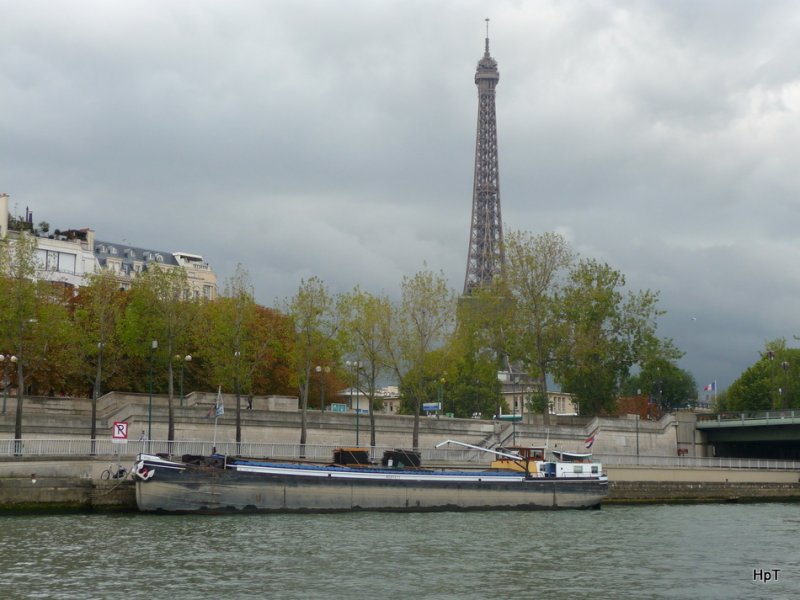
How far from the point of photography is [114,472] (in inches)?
2181

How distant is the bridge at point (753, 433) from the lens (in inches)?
3553

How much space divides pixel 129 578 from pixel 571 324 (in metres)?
63.5

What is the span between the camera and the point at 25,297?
61.3m

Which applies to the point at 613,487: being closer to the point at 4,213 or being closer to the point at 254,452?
the point at 254,452

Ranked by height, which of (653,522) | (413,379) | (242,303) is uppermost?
(242,303)

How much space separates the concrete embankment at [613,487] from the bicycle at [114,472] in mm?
425

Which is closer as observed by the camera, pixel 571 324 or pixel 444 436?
pixel 444 436

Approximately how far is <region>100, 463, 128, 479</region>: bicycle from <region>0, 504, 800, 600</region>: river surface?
10.3ft

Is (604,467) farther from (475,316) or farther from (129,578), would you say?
(129,578)

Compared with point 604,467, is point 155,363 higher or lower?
higher

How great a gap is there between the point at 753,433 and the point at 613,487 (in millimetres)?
25625

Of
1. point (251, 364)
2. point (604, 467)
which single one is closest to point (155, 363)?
point (251, 364)

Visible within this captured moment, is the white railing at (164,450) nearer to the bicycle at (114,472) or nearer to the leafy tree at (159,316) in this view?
the bicycle at (114,472)

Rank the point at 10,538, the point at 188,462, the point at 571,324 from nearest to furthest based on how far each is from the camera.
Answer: the point at 10,538
the point at 188,462
the point at 571,324
